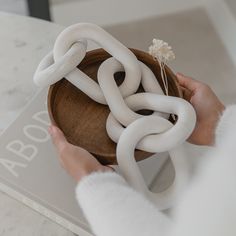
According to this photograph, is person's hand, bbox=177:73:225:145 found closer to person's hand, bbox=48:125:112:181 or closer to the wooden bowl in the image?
the wooden bowl

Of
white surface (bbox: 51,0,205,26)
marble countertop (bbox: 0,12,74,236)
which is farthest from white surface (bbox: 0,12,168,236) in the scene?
white surface (bbox: 51,0,205,26)

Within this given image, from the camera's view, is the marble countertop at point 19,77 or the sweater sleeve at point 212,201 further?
the marble countertop at point 19,77

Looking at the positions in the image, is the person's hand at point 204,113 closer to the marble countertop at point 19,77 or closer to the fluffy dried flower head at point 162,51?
the fluffy dried flower head at point 162,51

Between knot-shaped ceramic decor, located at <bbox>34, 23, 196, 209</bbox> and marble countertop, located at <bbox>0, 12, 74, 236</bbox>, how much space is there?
0.15 m

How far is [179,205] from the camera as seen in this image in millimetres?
474

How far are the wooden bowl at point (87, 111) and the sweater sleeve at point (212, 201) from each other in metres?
0.12

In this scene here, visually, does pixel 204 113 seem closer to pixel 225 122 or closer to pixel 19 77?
pixel 225 122

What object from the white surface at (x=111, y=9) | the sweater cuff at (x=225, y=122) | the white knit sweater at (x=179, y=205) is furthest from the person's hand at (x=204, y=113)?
the white surface at (x=111, y=9)

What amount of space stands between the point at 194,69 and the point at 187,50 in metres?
0.09

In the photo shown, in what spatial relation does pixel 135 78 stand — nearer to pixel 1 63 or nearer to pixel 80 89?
pixel 80 89

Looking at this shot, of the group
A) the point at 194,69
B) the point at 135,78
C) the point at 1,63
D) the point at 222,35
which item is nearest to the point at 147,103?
the point at 135,78

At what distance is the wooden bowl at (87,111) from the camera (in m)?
0.58

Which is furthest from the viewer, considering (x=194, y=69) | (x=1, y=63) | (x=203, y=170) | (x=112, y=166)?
(x=194, y=69)

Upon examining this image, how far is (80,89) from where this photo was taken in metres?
0.62
